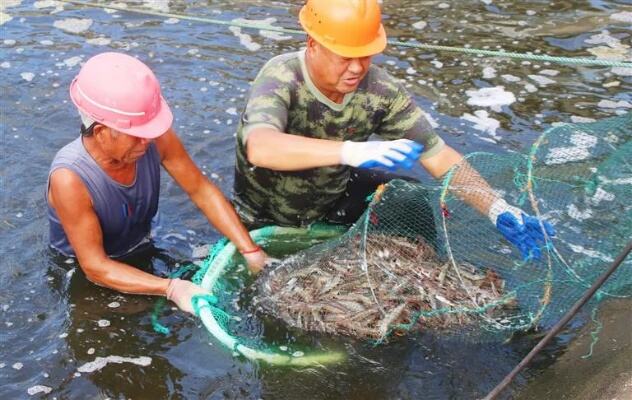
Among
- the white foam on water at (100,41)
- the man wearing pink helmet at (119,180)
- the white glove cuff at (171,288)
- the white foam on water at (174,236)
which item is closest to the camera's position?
the man wearing pink helmet at (119,180)

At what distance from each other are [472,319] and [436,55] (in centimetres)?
544

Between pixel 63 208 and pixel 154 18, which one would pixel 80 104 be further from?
pixel 154 18

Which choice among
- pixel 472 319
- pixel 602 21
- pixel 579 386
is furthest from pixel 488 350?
pixel 602 21

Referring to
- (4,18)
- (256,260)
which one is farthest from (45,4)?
(256,260)

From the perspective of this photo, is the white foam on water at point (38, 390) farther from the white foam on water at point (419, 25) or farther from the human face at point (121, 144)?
the white foam on water at point (419, 25)

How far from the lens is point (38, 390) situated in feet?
14.4

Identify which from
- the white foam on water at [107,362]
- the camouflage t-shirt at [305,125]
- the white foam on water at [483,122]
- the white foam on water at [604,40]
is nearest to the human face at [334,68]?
the camouflage t-shirt at [305,125]

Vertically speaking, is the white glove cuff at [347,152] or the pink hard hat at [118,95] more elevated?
the pink hard hat at [118,95]

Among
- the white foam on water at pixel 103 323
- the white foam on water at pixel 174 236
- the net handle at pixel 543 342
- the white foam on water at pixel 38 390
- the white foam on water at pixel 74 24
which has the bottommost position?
the white foam on water at pixel 174 236

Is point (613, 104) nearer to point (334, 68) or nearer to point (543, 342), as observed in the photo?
point (334, 68)

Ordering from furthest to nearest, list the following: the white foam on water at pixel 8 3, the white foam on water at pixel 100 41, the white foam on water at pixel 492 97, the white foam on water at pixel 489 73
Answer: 1. the white foam on water at pixel 8 3
2. the white foam on water at pixel 100 41
3. the white foam on water at pixel 489 73
4. the white foam on water at pixel 492 97

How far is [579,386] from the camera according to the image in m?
3.78

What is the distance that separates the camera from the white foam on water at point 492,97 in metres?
7.94

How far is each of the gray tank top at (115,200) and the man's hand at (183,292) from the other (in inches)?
25.6
